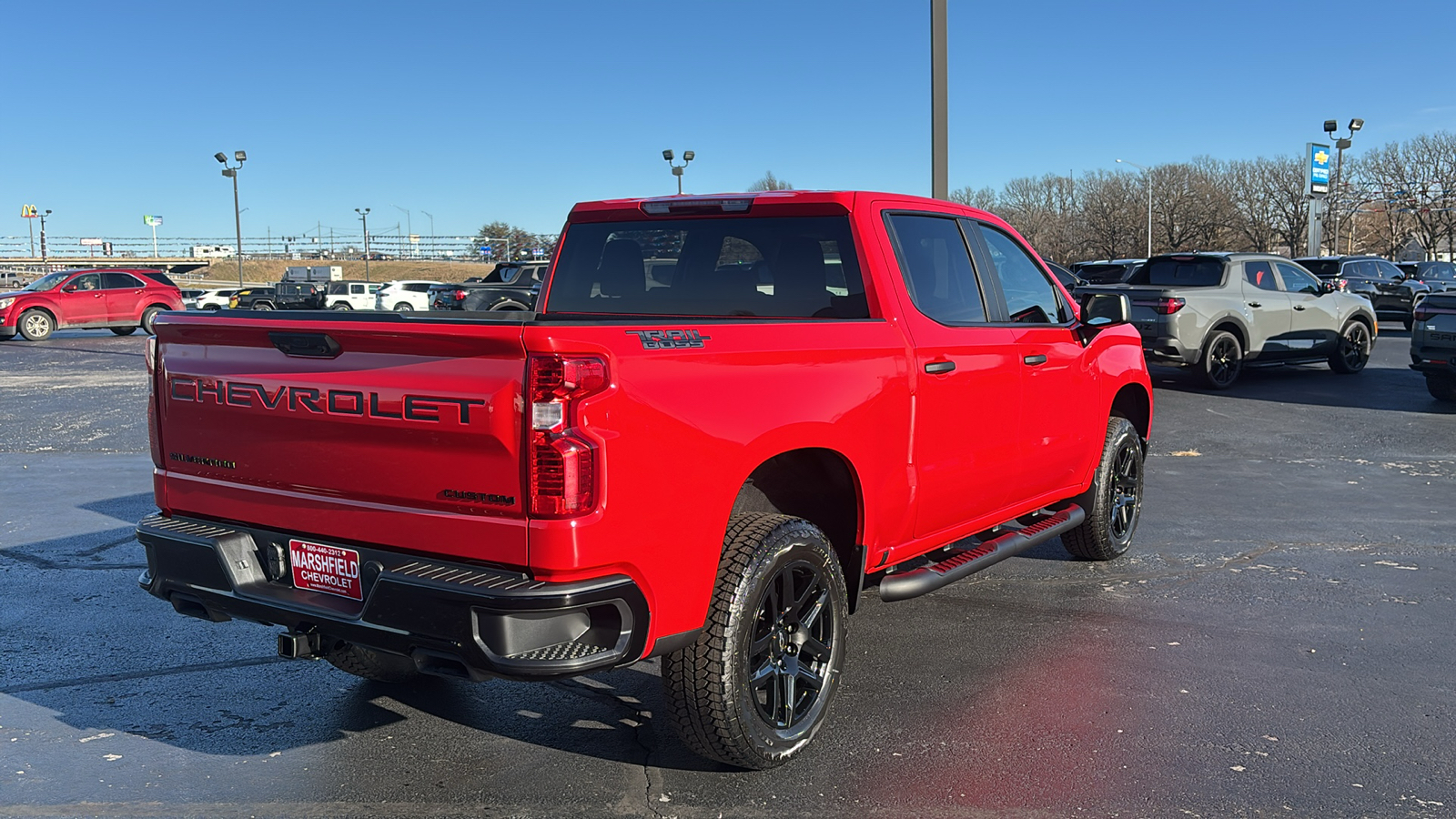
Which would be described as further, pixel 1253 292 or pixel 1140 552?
pixel 1253 292

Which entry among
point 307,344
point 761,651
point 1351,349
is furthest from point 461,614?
point 1351,349

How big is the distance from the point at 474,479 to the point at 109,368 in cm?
1876

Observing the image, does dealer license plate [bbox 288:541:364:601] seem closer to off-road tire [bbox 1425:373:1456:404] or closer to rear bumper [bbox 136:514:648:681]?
rear bumper [bbox 136:514:648:681]

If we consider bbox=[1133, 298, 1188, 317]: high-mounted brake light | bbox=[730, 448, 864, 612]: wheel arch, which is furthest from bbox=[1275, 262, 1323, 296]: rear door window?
Answer: bbox=[730, 448, 864, 612]: wheel arch

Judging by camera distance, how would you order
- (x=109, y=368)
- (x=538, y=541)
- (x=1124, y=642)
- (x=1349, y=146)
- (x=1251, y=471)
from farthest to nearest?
1. (x=1349, y=146)
2. (x=109, y=368)
3. (x=1251, y=471)
4. (x=1124, y=642)
5. (x=538, y=541)

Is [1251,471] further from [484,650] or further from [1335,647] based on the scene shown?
[484,650]

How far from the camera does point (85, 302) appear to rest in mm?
28172

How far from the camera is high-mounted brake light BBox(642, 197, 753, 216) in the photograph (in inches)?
190

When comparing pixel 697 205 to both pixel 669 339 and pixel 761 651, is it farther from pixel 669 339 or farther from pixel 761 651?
pixel 761 651

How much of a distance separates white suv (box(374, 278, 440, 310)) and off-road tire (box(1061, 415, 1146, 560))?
32350 millimetres

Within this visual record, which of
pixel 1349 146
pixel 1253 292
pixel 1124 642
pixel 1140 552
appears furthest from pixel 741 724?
pixel 1349 146

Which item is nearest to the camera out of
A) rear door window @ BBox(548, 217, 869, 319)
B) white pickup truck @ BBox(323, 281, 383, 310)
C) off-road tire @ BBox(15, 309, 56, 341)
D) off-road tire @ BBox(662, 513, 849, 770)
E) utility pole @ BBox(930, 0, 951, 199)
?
off-road tire @ BBox(662, 513, 849, 770)

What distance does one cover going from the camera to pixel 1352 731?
13.6 ft

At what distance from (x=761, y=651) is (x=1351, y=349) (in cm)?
1588
